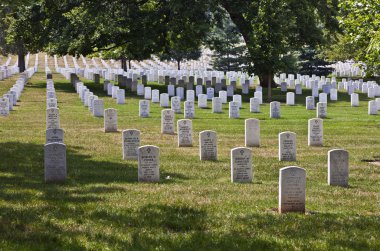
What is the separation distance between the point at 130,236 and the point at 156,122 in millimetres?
18607

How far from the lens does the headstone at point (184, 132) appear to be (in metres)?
21.2

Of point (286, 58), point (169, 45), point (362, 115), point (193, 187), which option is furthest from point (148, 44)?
point (193, 187)

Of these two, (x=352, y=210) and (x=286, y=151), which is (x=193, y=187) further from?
(x=286, y=151)

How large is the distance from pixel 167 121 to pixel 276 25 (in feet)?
56.3

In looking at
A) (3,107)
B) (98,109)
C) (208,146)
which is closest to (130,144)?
(208,146)

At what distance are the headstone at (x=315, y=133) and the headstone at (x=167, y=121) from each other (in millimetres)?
4893

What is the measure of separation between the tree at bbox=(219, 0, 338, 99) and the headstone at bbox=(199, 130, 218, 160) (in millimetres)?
19752

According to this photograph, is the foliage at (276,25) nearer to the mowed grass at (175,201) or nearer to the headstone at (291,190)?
the mowed grass at (175,201)

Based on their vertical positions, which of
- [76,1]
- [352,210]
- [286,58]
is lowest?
[352,210]

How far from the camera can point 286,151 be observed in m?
18.8

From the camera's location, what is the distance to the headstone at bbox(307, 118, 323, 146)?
22.0 metres

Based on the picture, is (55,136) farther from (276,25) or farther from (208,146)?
(276,25)

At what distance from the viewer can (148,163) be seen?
14.8 m

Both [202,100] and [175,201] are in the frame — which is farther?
[202,100]
